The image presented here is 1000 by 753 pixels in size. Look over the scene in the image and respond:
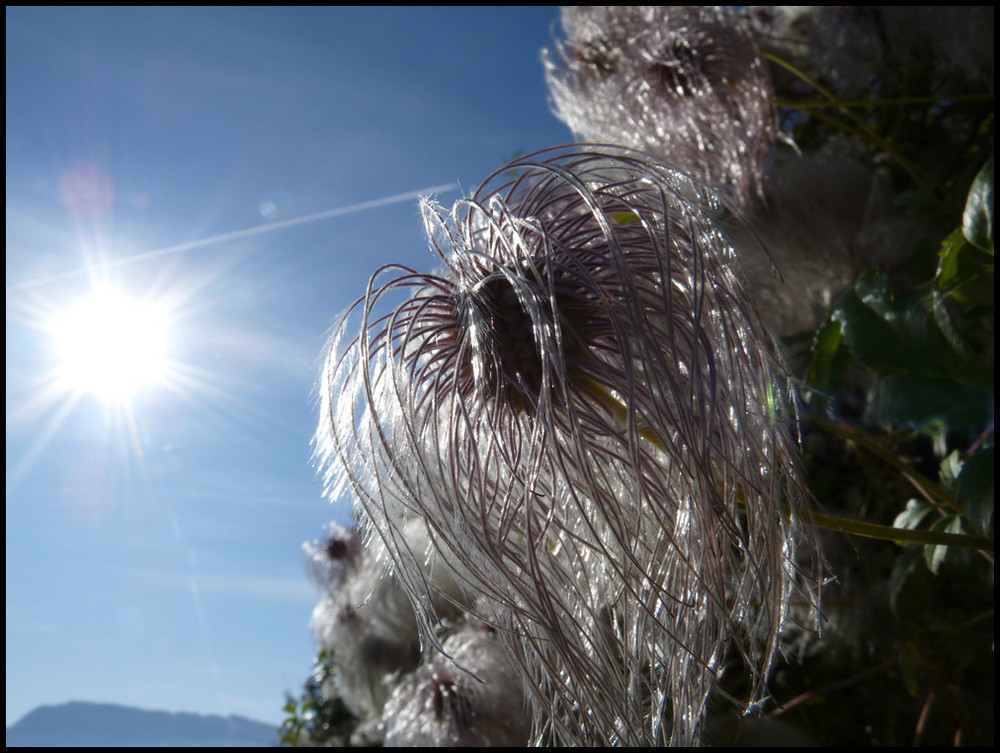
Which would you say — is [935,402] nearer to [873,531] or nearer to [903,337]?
[903,337]

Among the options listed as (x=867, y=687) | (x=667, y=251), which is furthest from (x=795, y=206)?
(x=667, y=251)

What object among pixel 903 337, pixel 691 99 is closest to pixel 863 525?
pixel 903 337

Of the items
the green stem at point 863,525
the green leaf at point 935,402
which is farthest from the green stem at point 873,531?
the green leaf at point 935,402

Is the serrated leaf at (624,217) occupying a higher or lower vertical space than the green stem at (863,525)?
higher

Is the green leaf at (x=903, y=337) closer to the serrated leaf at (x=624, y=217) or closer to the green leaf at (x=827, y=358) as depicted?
the green leaf at (x=827, y=358)

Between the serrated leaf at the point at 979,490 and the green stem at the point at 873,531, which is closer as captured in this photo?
the green stem at the point at 873,531

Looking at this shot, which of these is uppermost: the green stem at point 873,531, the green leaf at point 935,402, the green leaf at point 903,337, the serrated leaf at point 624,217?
the serrated leaf at point 624,217

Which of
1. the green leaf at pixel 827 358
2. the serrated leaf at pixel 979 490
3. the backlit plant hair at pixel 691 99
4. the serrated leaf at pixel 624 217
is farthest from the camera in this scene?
the backlit plant hair at pixel 691 99
